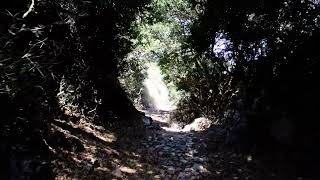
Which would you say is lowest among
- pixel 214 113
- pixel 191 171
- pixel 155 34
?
pixel 191 171

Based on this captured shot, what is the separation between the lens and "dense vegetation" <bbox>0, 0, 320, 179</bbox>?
604cm

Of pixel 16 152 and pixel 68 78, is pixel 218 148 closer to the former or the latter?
pixel 68 78

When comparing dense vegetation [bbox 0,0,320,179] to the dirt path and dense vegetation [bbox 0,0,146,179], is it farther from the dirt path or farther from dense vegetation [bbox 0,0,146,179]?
the dirt path

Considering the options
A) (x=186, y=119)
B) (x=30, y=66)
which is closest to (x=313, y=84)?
(x=30, y=66)

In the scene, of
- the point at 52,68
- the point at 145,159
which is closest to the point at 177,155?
the point at 145,159

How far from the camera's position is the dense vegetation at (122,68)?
6.04 m

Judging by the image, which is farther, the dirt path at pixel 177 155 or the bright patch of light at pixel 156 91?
the bright patch of light at pixel 156 91

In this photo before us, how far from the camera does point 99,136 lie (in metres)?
11.3

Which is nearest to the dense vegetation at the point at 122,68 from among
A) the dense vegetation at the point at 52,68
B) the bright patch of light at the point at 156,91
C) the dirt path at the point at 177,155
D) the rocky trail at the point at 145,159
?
the dense vegetation at the point at 52,68

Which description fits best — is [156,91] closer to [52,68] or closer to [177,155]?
[177,155]

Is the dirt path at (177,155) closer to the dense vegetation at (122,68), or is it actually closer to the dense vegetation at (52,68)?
the dense vegetation at (122,68)

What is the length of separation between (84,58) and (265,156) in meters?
5.85

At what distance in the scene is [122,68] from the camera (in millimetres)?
16031

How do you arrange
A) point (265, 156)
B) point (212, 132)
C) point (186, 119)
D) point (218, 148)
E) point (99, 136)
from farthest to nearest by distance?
point (186, 119) < point (212, 132) < point (99, 136) < point (218, 148) < point (265, 156)
